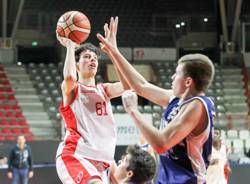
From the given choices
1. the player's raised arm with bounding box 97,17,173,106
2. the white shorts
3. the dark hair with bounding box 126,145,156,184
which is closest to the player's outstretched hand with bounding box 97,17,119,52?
the player's raised arm with bounding box 97,17,173,106

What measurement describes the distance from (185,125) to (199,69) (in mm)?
337

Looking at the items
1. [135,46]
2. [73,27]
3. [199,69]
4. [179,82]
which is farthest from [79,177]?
[135,46]

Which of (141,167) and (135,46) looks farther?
(135,46)

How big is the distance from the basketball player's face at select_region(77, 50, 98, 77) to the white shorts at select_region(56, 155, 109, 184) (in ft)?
2.57

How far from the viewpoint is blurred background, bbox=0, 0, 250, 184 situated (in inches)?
734

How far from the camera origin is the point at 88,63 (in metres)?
5.22

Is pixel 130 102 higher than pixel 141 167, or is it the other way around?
pixel 130 102

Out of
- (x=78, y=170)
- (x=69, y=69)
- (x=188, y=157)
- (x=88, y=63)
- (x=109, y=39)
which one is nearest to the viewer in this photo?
(x=188, y=157)

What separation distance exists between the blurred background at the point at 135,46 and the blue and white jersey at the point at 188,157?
559 inches

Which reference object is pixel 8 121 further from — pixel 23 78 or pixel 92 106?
pixel 92 106

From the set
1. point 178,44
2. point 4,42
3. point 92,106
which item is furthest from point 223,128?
point 92,106

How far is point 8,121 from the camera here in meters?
17.7

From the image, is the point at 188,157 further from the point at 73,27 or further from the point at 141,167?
the point at 73,27

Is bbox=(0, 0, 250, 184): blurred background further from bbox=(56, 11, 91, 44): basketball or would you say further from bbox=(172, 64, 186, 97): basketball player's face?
bbox=(172, 64, 186, 97): basketball player's face
